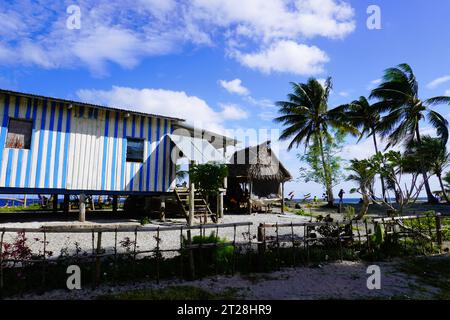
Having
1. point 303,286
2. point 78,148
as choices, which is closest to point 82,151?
point 78,148

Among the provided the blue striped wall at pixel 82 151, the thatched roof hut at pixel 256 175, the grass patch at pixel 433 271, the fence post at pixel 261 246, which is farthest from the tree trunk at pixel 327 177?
the fence post at pixel 261 246

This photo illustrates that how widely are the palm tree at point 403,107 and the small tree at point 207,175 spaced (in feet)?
67.7

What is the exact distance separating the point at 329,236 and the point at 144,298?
550 cm

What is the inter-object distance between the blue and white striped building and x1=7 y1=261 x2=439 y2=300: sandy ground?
7852 millimetres

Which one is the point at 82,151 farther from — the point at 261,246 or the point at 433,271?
the point at 433,271

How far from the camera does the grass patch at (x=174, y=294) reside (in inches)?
186

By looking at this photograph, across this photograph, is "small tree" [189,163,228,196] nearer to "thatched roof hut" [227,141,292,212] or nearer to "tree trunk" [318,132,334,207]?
"thatched roof hut" [227,141,292,212]

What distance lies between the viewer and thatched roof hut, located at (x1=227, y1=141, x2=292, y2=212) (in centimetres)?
2097

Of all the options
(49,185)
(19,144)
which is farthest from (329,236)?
(19,144)

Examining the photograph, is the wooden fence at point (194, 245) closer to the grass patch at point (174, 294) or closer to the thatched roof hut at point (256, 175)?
the grass patch at point (174, 294)

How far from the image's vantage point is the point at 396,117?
26.5 m

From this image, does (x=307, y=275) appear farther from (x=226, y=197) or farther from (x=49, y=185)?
(x=226, y=197)
